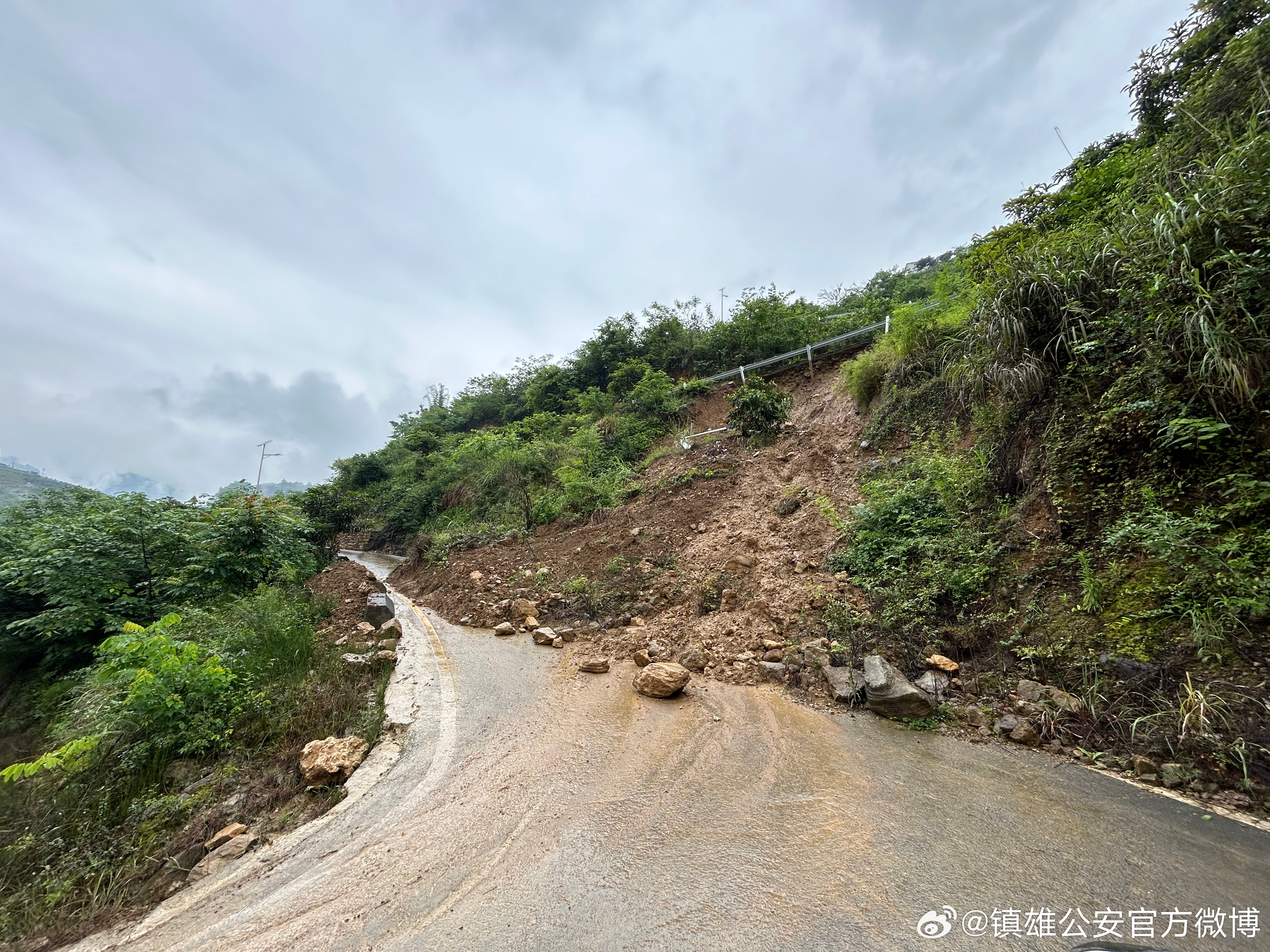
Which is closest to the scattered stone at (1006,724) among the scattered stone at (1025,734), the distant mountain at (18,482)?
the scattered stone at (1025,734)

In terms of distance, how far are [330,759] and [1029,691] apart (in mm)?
4882

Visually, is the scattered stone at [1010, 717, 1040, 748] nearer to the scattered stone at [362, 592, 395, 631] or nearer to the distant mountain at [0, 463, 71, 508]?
the scattered stone at [362, 592, 395, 631]

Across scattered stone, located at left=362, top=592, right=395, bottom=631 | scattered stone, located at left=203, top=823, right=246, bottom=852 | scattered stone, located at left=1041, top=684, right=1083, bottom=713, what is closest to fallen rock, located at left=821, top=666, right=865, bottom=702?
scattered stone, located at left=1041, top=684, right=1083, bottom=713

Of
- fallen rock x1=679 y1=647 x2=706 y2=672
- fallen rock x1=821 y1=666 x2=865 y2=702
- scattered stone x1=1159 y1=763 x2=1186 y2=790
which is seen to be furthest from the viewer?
fallen rock x1=679 y1=647 x2=706 y2=672

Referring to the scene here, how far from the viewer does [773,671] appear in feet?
13.4

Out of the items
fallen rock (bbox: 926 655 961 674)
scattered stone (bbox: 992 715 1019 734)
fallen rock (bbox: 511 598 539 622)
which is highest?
fallen rock (bbox: 511 598 539 622)

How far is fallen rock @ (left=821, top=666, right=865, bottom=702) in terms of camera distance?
3.57 meters

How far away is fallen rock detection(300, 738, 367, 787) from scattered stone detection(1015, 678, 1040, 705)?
4.70 metres

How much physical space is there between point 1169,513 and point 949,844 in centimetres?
279

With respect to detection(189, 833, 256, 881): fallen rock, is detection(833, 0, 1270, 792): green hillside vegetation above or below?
above

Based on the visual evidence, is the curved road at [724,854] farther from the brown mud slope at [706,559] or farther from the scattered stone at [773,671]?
the brown mud slope at [706,559]

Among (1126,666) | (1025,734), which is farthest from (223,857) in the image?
(1126,666)

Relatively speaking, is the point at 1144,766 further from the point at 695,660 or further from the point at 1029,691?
the point at 695,660

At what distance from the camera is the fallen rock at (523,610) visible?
670 centimetres
